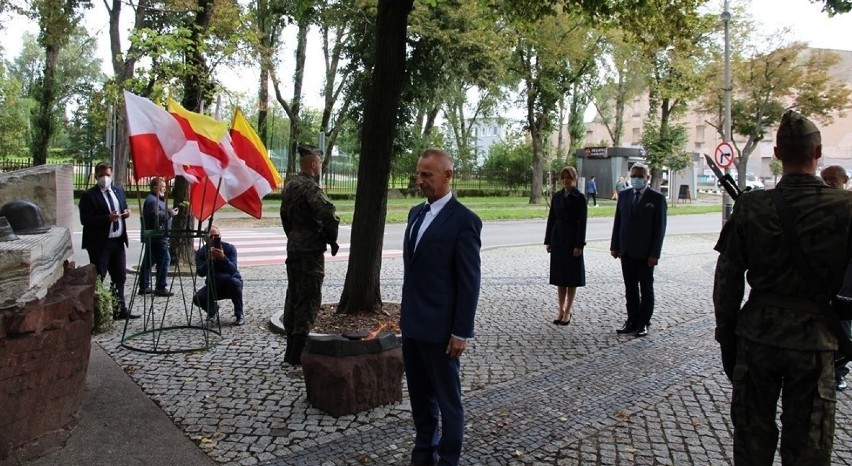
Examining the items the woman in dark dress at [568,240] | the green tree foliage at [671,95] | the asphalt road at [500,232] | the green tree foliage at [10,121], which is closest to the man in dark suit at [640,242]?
the woman in dark dress at [568,240]

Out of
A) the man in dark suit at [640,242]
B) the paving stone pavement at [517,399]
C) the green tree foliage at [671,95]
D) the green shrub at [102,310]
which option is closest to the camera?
the paving stone pavement at [517,399]

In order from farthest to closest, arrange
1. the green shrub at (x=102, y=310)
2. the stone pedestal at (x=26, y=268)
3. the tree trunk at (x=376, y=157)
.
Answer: the green shrub at (x=102, y=310) < the tree trunk at (x=376, y=157) < the stone pedestal at (x=26, y=268)

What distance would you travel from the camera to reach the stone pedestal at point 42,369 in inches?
140

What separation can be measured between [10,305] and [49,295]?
1.86ft

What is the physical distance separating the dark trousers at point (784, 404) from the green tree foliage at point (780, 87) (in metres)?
33.2

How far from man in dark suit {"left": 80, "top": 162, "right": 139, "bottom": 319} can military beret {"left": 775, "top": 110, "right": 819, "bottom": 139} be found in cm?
679

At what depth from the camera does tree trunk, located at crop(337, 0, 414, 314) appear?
6.56m

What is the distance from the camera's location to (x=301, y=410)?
471 cm

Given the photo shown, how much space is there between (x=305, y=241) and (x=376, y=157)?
4.71 ft

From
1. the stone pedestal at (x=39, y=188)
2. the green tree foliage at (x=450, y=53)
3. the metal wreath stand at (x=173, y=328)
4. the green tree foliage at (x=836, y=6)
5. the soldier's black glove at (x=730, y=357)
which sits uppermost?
the green tree foliage at (x=450, y=53)

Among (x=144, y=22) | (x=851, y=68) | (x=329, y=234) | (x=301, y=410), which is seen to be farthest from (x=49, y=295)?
(x=851, y=68)

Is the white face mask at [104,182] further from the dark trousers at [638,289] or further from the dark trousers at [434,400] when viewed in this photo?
the dark trousers at [638,289]

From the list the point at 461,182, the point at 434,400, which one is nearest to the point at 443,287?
Result: the point at 434,400

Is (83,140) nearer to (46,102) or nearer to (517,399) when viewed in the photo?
(46,102)
